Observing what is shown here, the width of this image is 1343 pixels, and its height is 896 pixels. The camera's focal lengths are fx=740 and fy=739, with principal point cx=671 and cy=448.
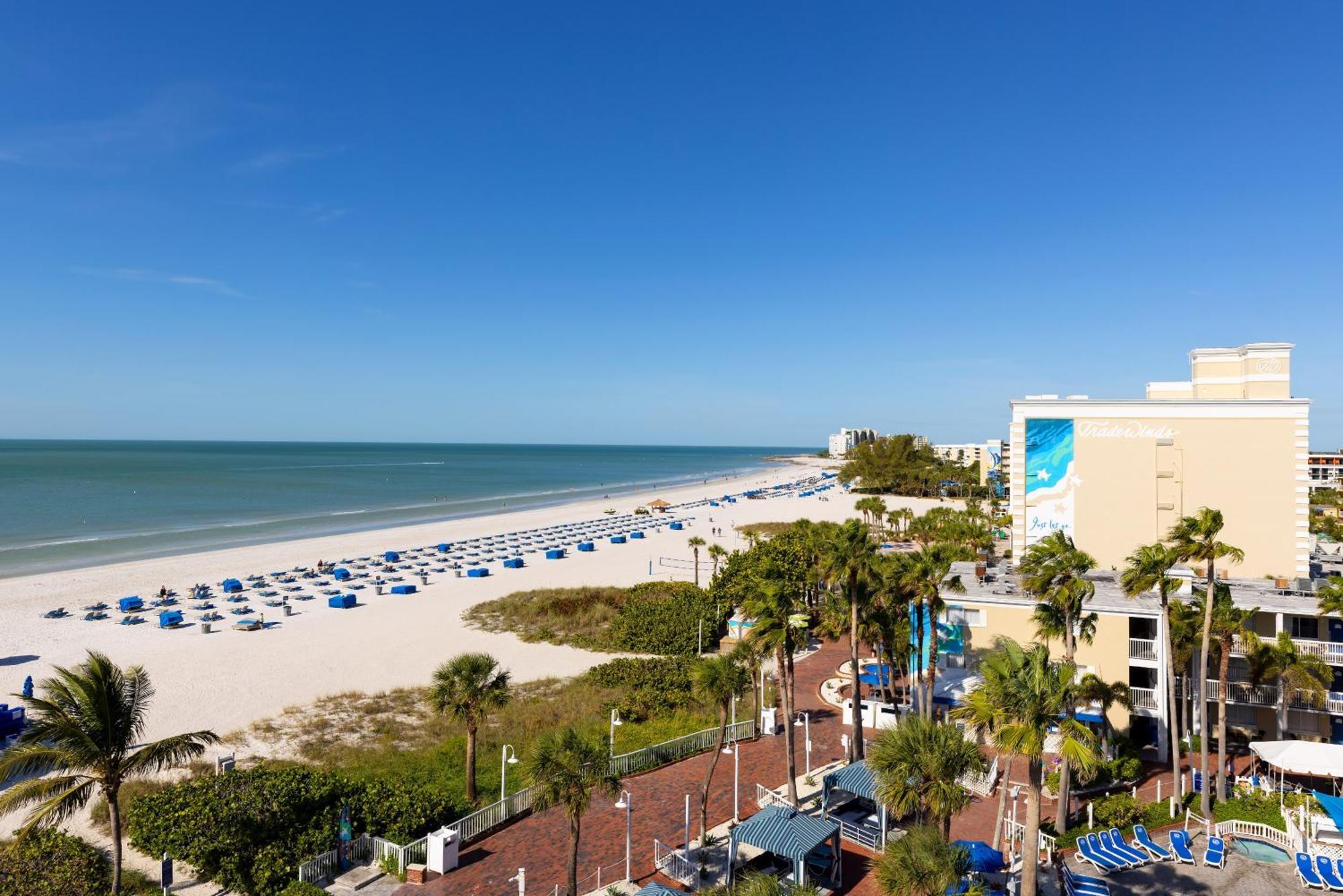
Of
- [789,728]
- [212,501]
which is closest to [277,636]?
[789,728]

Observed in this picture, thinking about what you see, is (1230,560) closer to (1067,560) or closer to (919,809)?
(1067,560)

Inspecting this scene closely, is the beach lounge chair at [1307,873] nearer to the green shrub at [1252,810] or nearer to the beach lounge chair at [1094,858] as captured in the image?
the green shrub at [1252,810]

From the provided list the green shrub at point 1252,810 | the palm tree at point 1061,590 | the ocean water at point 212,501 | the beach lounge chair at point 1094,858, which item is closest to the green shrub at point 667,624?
the palm tree at point 1061,590

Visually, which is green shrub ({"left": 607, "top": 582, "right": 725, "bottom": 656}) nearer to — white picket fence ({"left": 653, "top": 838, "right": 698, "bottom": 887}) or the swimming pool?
white picket fence ({"left": 653, "top": 838, "right": 698, "bottom": 887})

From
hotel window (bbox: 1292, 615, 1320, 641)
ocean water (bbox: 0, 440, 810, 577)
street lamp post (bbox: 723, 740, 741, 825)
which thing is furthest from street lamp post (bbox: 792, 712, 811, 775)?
ocean water (bbox: 0, 440, 810, 577)

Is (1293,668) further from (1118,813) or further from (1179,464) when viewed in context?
(1179,464)

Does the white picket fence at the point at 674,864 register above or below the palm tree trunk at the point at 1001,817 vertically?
below
